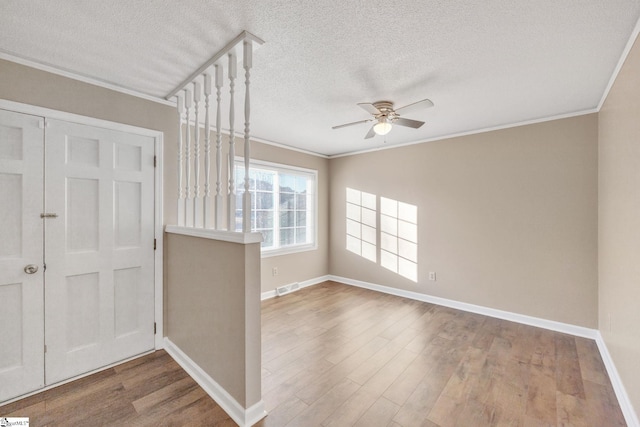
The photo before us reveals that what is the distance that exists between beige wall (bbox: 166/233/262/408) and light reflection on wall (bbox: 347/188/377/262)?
10.4 feet

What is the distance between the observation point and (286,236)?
4711mm

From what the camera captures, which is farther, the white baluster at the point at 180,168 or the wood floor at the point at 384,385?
the white baluster at the point at 180,168

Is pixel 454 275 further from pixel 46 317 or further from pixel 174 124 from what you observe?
pixel 46 317

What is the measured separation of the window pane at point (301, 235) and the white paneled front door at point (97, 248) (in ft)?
8.39

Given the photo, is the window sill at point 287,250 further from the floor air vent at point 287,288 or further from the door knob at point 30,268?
the door knob at point 30,268

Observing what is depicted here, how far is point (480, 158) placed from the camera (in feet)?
12.1

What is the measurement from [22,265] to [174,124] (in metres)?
1.68

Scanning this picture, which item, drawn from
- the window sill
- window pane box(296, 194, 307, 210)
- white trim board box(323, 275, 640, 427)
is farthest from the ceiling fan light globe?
white trim board box(323, 275, 640, 427)

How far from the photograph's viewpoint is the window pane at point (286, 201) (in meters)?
4.64

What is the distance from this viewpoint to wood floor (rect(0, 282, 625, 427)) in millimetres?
1823

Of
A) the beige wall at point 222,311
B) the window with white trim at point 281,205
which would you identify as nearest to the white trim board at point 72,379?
the beige wall at point 222,311

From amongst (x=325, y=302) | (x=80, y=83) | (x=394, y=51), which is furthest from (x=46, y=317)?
(x=394, y=51)

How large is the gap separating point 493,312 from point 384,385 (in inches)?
88.4

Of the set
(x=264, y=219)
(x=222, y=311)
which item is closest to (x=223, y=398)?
(x=222, y=311)
